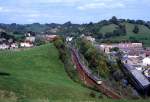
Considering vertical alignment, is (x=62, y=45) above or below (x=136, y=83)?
above

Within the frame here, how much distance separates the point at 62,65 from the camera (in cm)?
4331

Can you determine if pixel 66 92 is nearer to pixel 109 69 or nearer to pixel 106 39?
pixel 109 69

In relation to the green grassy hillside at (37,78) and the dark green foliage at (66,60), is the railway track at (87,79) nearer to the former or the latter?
the dark green foliage at (66,60)

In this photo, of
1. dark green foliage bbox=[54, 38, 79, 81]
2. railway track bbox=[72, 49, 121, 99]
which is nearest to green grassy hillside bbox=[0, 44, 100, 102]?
dark green foliage bbox=[54, 38, 79, 81]

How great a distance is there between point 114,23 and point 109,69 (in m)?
124

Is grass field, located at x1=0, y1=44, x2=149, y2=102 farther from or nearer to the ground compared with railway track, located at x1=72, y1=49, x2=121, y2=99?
farther from the ground

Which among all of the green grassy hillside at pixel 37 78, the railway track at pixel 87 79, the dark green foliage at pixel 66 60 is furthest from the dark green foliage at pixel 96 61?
the green grassy hillside at pixel 37 78

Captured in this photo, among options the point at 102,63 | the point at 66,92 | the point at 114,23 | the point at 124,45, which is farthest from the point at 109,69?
the point at 114,23

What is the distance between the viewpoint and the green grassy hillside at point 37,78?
2295 centimetres

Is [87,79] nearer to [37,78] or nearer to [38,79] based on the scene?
[37,78]

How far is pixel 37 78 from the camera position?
31641mm

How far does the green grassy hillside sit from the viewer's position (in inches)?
903

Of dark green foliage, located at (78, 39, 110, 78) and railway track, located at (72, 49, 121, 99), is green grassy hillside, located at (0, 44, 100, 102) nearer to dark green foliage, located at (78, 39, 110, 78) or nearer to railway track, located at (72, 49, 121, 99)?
railway track, located at (72, 49, 121, 99)

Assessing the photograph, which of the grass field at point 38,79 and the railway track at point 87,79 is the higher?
the grass field at point 38,79
